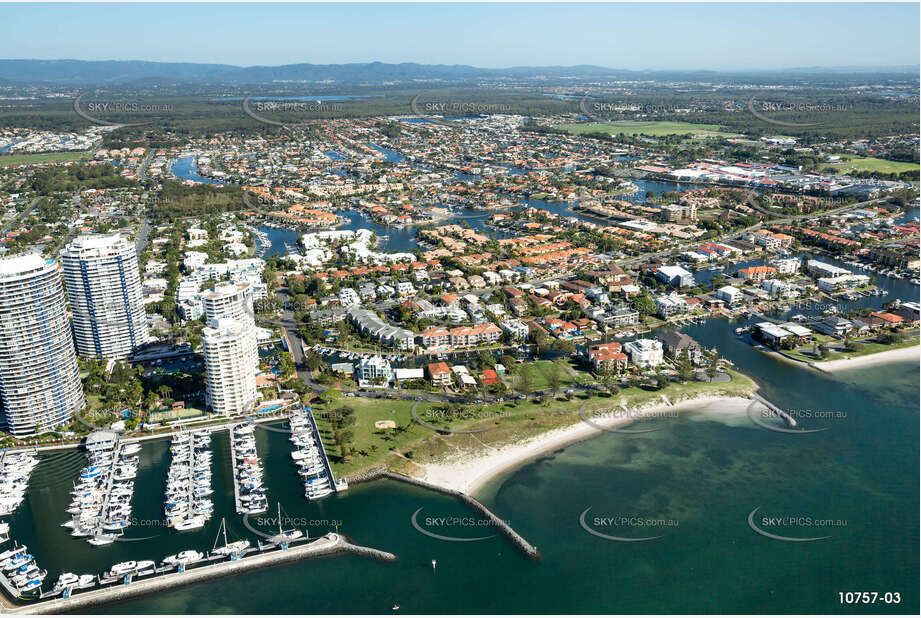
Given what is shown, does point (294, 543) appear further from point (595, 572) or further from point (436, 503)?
point (595, 572)

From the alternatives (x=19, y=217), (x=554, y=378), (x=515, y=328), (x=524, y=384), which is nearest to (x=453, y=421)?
(x=524, y=384)

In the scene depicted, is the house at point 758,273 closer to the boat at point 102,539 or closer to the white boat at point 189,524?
the white boat at point 189,524

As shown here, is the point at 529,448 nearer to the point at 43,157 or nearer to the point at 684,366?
the point at 684,366

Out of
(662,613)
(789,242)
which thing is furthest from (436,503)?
(789,242)

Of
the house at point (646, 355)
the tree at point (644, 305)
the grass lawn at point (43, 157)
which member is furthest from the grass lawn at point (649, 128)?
the house at point (646, 355)

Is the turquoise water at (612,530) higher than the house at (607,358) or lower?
lower

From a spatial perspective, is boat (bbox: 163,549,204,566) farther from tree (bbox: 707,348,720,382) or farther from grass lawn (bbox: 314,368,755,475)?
tree (bbox: 707,348,720,382)

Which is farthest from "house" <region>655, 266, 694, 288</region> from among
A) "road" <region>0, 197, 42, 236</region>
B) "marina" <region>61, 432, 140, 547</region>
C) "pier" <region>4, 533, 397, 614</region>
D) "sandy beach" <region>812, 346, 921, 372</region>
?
"road" <region>0, 197, 42, 236</region>
